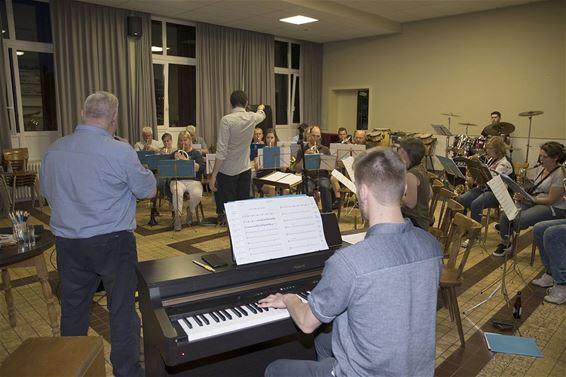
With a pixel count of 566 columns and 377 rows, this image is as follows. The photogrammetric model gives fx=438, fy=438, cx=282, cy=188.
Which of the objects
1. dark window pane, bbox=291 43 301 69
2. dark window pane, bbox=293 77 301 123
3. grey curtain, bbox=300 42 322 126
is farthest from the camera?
dark window pane, bbox=293 77 301 123

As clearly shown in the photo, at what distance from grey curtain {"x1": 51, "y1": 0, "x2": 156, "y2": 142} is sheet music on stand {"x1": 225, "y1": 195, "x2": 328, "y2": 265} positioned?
22.0ft

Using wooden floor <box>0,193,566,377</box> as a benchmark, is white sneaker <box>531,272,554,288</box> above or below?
above

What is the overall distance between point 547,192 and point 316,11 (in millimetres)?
5410

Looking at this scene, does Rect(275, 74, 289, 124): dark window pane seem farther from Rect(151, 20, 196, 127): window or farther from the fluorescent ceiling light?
Rect(151, 20, 196, 127): window

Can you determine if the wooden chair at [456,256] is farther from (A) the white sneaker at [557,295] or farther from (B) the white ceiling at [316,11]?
(B) the white ceiling at [316,11]

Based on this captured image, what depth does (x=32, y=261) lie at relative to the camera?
8.80 ft

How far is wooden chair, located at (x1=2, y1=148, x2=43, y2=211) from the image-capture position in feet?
21.0

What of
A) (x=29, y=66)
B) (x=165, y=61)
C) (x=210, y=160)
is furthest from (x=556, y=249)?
(x=29, y=66)

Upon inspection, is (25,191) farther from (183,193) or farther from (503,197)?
(503,197)

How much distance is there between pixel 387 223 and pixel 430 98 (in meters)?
9.50

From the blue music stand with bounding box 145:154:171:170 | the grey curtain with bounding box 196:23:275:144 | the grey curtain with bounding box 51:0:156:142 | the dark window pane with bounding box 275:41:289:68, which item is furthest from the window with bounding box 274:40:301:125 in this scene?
the blue music stand with bounding box 145:154:171:170

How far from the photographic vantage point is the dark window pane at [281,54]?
11.2 m

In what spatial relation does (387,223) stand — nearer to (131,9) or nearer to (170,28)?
(131,9)

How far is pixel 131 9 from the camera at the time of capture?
25.9ft
